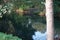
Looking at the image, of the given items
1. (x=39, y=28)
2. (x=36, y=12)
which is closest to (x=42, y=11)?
(x=36, y=12)

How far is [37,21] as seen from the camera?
16078mm

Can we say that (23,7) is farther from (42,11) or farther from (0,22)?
(0,22)

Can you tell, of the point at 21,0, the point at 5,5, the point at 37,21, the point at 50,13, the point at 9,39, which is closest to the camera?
the point at 50,13

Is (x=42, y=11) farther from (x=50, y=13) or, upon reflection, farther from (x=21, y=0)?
(x=50, y=13)

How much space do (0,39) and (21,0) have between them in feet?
44.9

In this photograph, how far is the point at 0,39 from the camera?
5520mm

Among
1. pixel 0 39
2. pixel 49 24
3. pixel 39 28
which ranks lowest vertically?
pixel 39 28

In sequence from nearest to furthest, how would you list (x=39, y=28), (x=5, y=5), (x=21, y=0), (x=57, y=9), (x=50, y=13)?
(x=50, y=13) < (x=5, y=5) < (x=39, y=28) < (x=57, y=9) < (x=21, y=0)

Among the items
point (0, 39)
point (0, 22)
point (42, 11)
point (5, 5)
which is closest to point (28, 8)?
point (42, 11)

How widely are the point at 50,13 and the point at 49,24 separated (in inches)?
8.4

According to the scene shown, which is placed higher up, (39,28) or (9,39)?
(9,39)

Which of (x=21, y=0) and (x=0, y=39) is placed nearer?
(x=0, y=39)

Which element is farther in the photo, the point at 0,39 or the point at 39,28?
the point at 39,28

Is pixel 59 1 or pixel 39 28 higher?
pixel 59 1
